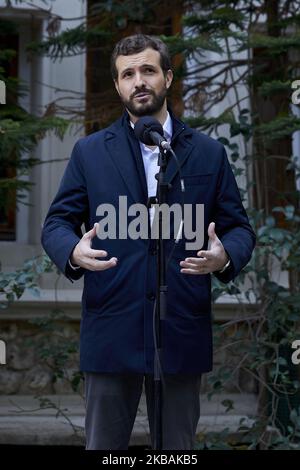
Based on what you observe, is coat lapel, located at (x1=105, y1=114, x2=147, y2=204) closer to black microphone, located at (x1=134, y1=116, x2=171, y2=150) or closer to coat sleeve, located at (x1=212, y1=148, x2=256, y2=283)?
black microphone, located at (x1=134, y1=116, x2=171, y2=150)

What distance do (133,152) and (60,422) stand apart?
3.71m

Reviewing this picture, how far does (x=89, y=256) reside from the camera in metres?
3.31

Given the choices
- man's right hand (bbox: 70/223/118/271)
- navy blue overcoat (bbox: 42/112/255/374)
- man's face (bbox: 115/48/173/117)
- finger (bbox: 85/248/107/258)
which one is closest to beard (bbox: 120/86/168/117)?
man's face (bbox: 115/48/173/117)

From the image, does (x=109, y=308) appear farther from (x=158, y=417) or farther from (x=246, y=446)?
(x=246, y=446)

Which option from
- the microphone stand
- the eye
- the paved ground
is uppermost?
the eye

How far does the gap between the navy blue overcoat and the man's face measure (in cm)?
12

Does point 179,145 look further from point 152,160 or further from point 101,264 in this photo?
point 101,264

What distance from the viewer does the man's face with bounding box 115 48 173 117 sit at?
3.60 meters

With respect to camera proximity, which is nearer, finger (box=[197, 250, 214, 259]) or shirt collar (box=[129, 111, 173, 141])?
finger (box=[197, 250, 214, 259])

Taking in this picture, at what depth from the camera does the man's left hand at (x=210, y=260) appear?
327cm

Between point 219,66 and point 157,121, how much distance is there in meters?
4.06

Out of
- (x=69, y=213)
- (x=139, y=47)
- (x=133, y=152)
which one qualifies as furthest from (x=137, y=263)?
(x=139, y=47)

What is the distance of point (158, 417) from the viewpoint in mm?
3250

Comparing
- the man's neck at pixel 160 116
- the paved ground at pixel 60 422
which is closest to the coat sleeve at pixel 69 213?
the man's neck at pixel 160 116
